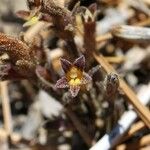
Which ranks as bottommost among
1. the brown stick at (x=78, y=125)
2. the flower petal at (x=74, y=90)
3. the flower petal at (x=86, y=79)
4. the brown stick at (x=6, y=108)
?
the brown stick at (x=78, y=125)

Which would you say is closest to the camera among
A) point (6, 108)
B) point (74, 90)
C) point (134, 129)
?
point (74, 90)

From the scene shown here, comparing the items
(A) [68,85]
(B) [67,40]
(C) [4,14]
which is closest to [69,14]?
(B) [67,40]

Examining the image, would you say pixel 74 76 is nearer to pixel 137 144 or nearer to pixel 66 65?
pixel 66 65

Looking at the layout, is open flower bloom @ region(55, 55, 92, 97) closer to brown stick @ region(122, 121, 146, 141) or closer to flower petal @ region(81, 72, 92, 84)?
flower petal @ region(81, 72, 92, 84)

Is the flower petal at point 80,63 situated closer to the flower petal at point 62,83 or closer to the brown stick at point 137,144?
the flower petal at point 62,83

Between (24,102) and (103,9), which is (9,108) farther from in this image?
(103,9)

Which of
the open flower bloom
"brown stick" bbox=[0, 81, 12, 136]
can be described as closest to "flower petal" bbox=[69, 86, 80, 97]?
the open flower bloom

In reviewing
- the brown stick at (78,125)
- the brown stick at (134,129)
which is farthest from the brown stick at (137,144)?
the brown stick at (78,125)

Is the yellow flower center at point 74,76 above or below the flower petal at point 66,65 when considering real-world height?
below

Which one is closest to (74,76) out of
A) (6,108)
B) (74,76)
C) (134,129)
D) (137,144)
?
(74,76)
